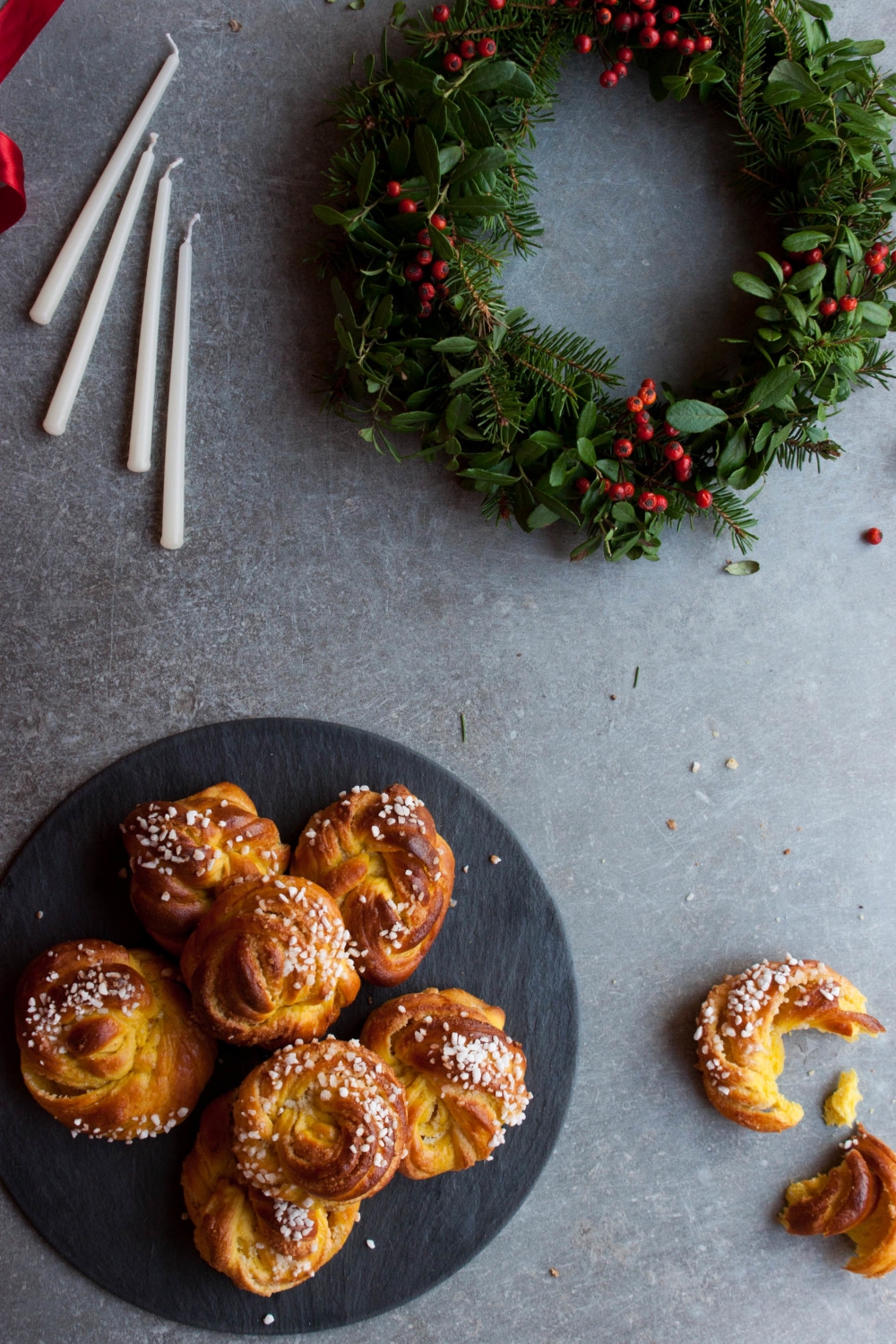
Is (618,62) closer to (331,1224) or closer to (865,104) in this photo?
(865,104)

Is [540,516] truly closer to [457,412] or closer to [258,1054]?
[457,412]

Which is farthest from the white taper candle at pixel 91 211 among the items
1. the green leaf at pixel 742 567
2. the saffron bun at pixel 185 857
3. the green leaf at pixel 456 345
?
the green leaf at pixel 742 567

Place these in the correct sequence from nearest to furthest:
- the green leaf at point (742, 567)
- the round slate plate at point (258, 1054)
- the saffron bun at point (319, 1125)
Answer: the saffron bun at point (319, 1125) → the round slate plate at point (258, 1054) → the green leaf at point (742, 567)

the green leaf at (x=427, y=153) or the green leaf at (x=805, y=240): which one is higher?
the green leaf at (x=427, y=153)

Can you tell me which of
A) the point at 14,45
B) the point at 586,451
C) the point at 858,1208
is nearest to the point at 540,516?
the point at 586,451

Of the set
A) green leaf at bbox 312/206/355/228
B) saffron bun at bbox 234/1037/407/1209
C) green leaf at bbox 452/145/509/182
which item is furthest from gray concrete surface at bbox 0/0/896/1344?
saffron bun at bbox 234/1037/407/1209

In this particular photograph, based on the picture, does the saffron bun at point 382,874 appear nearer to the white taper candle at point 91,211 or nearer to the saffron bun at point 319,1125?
the saffron bun at point 319,1125

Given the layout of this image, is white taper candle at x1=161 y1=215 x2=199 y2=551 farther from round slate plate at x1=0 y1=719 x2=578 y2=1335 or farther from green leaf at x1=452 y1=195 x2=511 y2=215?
green leaf at x1=452 y1=195 x2=511 y2=215
